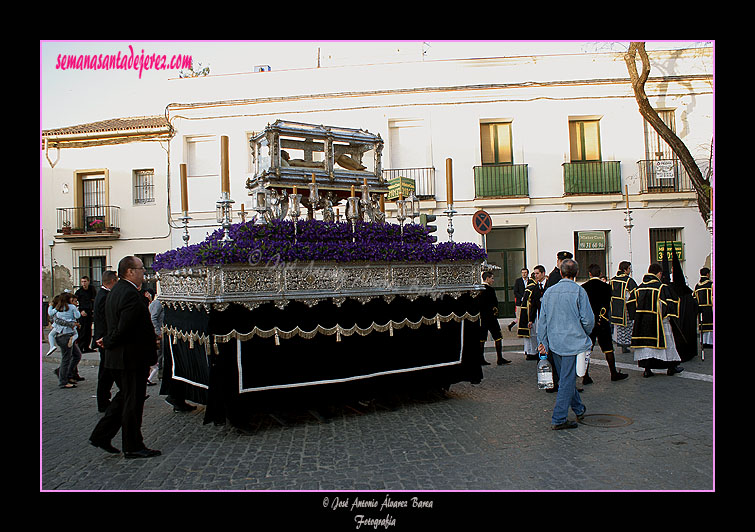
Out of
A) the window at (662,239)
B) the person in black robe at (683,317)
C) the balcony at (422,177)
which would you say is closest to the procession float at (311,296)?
the person in black robe at (683,317)

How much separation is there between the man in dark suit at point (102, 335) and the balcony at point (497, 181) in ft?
39.6

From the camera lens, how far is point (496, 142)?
17312 mm

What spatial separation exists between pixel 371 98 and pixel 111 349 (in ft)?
44.9

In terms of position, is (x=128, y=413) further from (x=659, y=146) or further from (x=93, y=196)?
(x=659, y=146)

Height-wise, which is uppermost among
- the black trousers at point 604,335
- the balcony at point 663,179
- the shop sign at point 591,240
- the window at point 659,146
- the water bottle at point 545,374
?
the window at point 659,146

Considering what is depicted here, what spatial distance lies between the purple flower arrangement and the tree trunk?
946 centimetres

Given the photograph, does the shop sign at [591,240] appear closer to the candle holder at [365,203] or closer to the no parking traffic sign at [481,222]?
the no parking traffic sign at [481,222]

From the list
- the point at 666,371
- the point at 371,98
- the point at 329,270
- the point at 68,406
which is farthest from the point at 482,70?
the point at 68,406

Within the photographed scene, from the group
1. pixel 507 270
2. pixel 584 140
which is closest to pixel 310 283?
pixel 507 270

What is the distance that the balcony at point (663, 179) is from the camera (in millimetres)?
16516

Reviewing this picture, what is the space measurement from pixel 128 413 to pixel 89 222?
15.9 m

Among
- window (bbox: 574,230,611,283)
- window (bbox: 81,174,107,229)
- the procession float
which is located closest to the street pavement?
the procession float

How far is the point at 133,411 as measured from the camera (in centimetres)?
505
